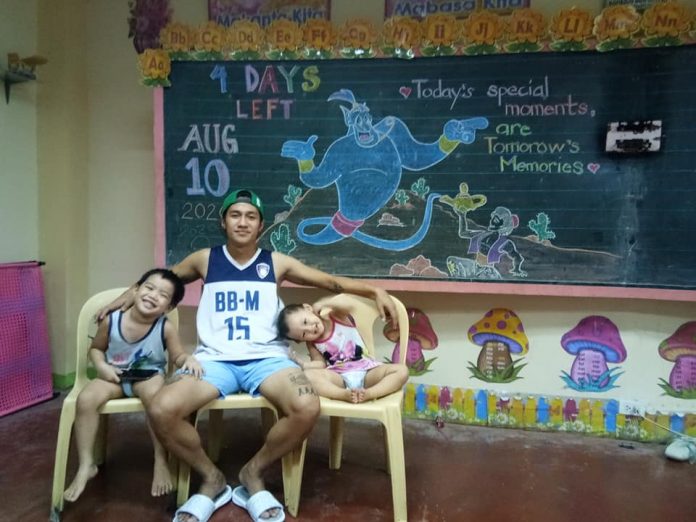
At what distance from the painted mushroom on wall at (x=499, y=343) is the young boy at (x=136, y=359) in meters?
1.39

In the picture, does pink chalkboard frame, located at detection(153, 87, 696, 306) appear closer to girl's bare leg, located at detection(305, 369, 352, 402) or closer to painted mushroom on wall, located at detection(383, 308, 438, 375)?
painted mushroom on wall, located at detection(383, 308, 438, 375)

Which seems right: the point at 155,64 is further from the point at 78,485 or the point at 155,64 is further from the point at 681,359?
the point at 681,359

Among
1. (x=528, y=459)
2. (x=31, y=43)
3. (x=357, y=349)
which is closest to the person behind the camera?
(x=357, y=349)

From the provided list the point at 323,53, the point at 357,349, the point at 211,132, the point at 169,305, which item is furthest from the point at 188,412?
the point at 323,53

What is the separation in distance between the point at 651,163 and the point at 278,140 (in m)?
1.69

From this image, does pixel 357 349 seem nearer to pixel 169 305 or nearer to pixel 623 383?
pixel 169 305

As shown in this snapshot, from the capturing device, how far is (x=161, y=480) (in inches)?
73.2

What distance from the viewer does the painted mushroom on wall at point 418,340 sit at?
2.65 m

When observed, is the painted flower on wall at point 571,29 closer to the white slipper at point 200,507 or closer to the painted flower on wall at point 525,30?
the painted flower on wall at point 525,30

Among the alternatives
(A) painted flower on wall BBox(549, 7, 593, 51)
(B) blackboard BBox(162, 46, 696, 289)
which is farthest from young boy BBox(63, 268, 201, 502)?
(A) painted flower on wall BBox(549, 7, 593, 51)

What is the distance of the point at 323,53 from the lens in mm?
2480

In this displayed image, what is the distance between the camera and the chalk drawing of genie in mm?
2486

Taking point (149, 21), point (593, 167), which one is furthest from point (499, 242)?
point (149, 21)

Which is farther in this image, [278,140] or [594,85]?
[278,140]
